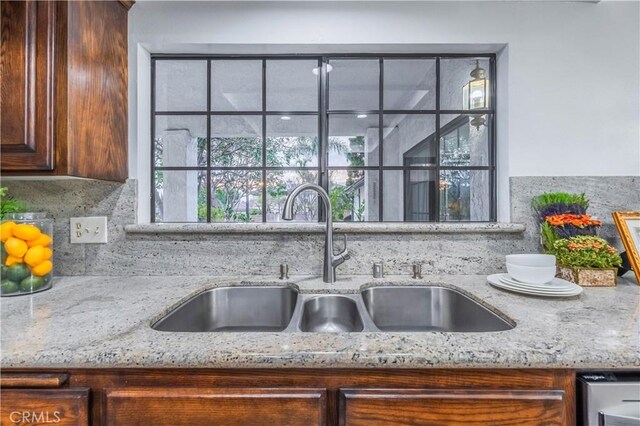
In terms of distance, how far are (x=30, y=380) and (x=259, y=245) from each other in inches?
32.1

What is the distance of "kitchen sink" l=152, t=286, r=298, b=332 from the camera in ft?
4.05

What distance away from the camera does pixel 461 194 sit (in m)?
1.54

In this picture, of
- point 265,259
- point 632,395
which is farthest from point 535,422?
point 265,259

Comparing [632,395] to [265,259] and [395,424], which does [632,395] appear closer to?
[395,424]

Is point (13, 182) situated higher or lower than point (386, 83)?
lower

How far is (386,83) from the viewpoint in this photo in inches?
61.0

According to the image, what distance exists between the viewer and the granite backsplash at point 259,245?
1.37 m

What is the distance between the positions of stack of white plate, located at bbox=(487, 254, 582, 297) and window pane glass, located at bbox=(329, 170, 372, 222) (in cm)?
58

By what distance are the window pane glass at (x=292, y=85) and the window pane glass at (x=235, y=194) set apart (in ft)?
1.12

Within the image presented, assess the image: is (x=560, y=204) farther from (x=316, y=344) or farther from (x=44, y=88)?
(x=44, y=88)

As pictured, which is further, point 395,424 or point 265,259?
point 265,259

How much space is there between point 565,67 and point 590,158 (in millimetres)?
394

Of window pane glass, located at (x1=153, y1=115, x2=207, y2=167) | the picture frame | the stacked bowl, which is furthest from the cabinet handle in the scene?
the picture frame

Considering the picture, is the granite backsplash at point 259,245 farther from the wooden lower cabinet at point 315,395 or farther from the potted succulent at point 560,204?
the wooden lower cabinet at point 315,395
